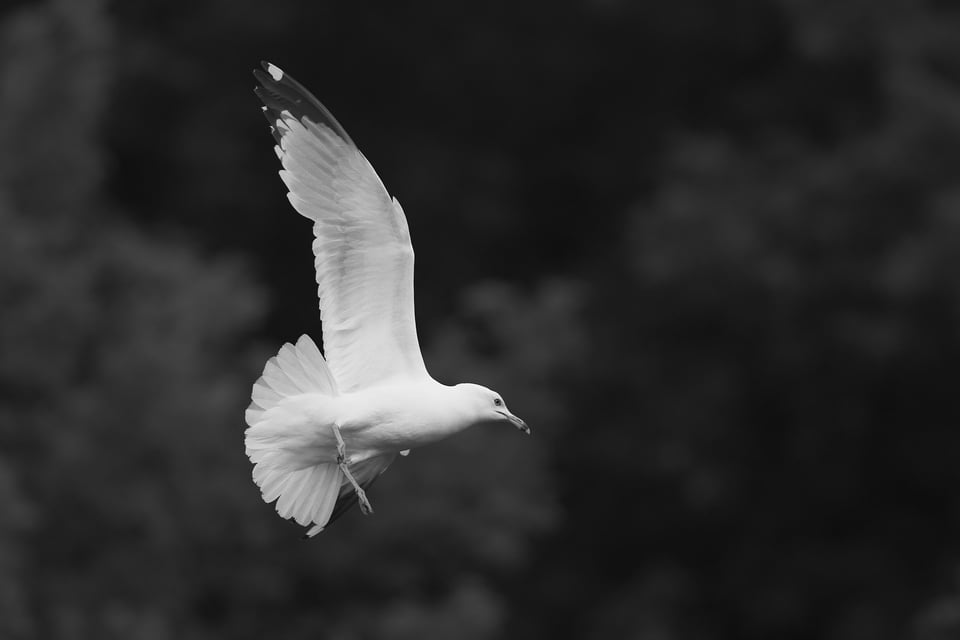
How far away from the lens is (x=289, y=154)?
6.26m

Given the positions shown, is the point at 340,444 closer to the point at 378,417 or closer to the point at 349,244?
the point at 378,417

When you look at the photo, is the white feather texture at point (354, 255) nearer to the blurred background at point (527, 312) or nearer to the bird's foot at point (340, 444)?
the bird's foot at point (340, 444)

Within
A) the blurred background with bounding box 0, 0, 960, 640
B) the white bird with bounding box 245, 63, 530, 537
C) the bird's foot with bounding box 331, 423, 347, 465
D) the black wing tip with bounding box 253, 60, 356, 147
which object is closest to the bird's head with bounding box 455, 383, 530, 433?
the white bird with bounding box 245, 63, 530, 537

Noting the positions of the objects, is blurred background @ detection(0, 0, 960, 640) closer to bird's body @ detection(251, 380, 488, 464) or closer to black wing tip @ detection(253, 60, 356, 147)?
bird's body @ detection(251, 380, 488, 464)

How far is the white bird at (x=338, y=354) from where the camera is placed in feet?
20.1

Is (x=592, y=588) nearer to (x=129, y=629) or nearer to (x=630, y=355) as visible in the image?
(x=630, y=355)

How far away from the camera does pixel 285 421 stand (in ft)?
20.2

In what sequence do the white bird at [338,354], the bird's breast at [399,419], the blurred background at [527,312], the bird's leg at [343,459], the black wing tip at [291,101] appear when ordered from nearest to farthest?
the bird's leg at [343,459] < the bird's breast at [399,419] < the white bird at [338,354] < the black wing tip at [291,101] < the blurred background at [527,312]

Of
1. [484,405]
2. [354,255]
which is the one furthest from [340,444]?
[354,255]

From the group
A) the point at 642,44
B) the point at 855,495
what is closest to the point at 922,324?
the point at 855,495

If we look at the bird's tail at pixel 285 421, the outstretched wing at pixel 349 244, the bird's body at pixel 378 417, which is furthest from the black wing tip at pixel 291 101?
the bird's body at pixel 378 417

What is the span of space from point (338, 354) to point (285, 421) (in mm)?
316

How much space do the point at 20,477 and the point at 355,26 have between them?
6893 mm

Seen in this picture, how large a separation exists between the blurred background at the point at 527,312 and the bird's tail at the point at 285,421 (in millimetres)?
5204
